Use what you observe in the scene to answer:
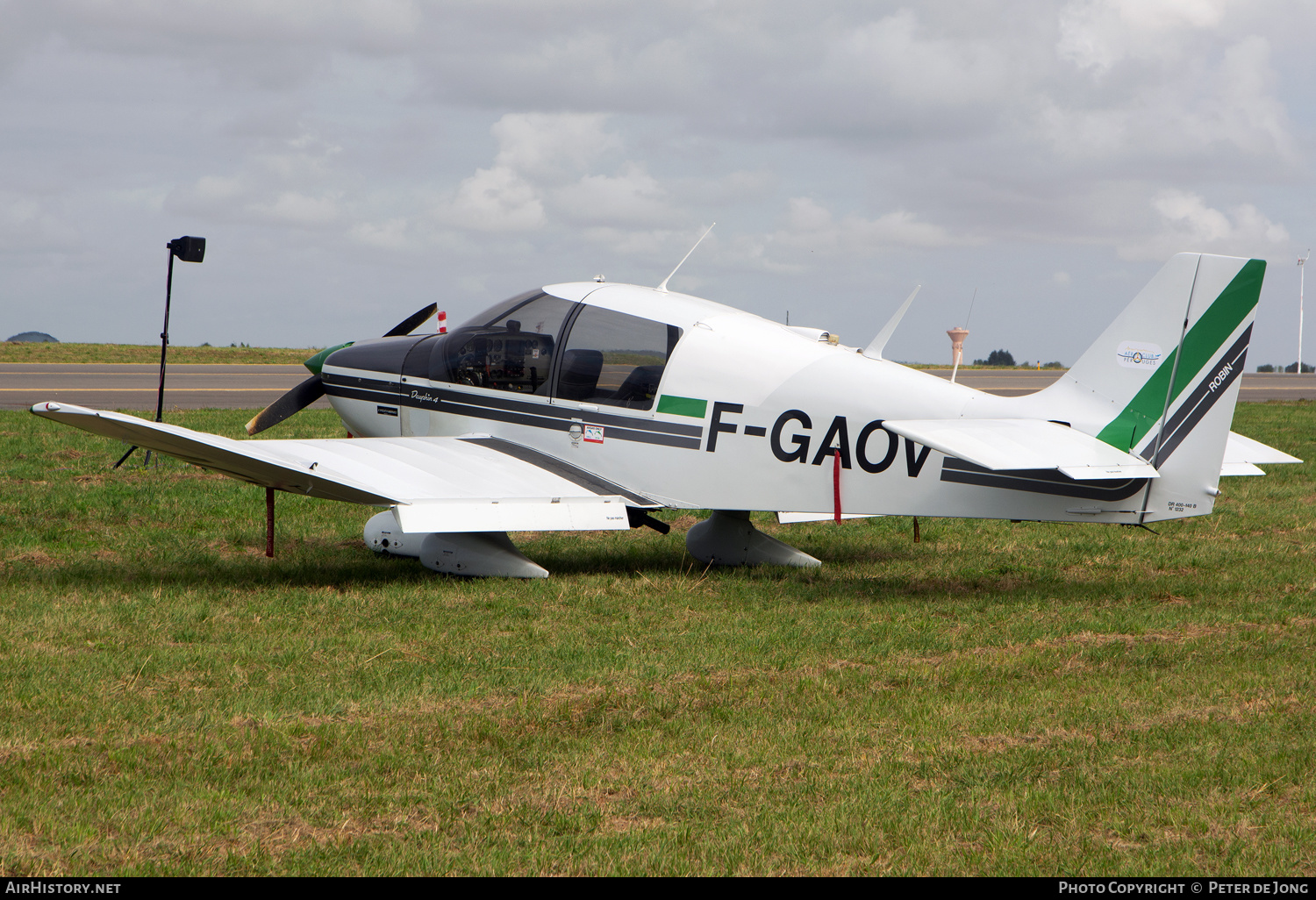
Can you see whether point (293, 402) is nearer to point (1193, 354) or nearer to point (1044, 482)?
point (1044, 482)

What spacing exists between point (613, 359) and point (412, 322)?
326 cm

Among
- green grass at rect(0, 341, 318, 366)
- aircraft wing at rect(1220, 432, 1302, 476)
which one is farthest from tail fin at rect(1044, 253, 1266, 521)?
green grass at rect(0, 341, 318, 366)

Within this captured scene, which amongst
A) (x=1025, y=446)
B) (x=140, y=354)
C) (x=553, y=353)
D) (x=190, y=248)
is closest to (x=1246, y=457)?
(x=1025, y=446)

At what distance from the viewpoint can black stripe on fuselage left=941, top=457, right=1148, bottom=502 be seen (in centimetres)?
742

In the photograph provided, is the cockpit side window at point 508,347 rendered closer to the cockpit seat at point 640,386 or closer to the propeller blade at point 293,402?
the cockpit seat at point 640,386

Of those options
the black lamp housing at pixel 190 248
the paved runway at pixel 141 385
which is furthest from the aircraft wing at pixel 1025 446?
the paved runway at pixel 141 385

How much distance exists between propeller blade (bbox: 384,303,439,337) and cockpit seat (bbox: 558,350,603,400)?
2.70 meters

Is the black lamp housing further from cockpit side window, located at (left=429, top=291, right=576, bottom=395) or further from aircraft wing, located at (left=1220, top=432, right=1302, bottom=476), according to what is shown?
aircraft wing, located at (left=1220, top=432, right=1302, bottom=476)

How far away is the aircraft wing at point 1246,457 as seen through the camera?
338 inches

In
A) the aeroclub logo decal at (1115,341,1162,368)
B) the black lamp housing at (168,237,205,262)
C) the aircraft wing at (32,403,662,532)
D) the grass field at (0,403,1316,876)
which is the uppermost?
the black lamp housing at (168,237,205,262)

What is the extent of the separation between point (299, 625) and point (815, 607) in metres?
3.37

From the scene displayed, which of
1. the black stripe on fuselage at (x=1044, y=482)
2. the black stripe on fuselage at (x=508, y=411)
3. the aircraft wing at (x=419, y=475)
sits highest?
the black stripe on fuselage at (x=508, y=411)

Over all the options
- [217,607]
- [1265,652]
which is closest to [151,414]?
[217,607]

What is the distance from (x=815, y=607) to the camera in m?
7.68
